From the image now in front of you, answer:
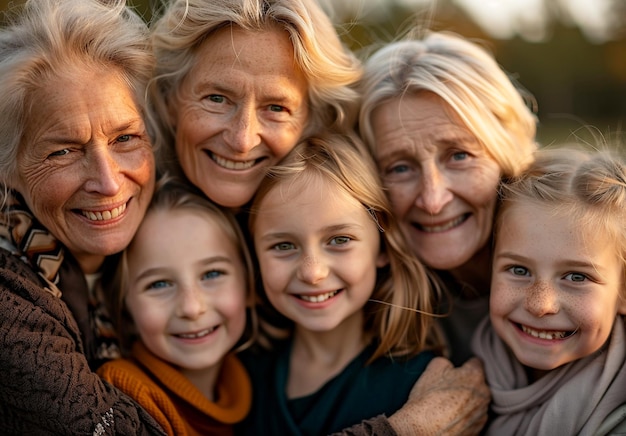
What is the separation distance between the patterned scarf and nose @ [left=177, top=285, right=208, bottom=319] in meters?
0.40

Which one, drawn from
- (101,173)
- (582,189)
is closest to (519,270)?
(582,189)

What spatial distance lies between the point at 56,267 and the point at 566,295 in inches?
82.3

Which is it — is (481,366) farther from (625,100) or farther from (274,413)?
(625,100)

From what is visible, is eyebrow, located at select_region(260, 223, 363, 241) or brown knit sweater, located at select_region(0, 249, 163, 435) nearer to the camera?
brown knit sweater, located at select_region(0, 249, 163, 435)

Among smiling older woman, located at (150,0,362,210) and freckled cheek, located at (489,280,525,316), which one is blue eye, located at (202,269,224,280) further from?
freckled cheek, located at (489,280,525,316)

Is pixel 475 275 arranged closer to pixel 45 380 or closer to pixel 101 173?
pixel 101 173

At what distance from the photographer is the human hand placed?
279 centimetres

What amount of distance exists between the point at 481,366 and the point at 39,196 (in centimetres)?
206

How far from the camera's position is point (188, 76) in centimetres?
314

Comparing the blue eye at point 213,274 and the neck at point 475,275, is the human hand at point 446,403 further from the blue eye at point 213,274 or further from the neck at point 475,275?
the blue eye at point 213,274

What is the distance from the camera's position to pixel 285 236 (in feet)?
9.82

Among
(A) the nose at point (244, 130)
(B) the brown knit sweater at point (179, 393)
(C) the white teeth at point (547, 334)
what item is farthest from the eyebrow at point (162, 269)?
(C) the white teeth at point (547, 334)

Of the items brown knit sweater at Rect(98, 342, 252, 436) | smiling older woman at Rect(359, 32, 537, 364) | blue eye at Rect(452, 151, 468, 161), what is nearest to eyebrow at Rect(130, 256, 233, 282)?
brown knit sweater at Rect(98, 342, 252, 436)

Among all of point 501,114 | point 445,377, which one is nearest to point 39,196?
point 445,377
